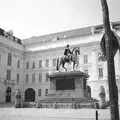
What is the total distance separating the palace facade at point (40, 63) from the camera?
4447 cm

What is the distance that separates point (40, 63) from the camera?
51.7 metres

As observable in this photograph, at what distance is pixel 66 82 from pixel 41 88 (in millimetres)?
Answer: 32288

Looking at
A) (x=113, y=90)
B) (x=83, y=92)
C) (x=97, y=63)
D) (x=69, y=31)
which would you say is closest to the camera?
(x=113, y=90)

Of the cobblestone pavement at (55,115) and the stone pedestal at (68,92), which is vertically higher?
the stone pedestal at (68,92)

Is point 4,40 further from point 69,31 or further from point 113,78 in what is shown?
point 113,78

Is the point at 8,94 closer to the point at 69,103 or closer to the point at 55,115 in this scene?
the point at 69,103

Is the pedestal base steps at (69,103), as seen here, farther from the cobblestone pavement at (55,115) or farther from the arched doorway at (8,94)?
the arched doorway at (8,94)

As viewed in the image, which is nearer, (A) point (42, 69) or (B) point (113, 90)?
(B) point (113, 90)

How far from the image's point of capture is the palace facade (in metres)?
44.5

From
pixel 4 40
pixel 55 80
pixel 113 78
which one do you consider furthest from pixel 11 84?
pixel 113 78

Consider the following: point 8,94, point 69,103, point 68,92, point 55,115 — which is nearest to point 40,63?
point 8,94

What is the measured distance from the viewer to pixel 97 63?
4481 cm

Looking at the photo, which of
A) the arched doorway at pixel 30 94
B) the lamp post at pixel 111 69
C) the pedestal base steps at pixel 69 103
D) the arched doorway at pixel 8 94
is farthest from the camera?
the arched doorway at pixel 30 94

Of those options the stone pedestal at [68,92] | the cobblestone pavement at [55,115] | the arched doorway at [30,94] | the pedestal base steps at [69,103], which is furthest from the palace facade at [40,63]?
the cobblestone pavement at [55,115]
